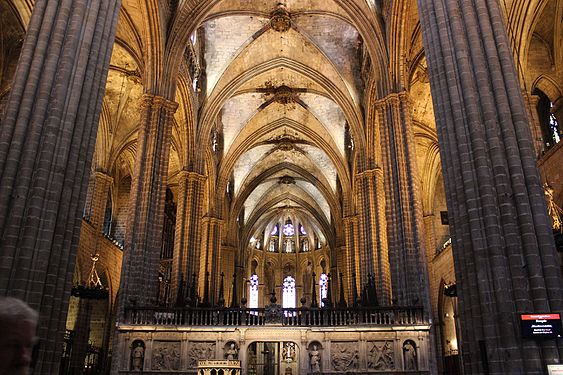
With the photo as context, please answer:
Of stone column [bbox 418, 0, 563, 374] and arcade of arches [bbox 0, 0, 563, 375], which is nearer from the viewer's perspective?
stone column [bbox 418, 0, 563, 374]

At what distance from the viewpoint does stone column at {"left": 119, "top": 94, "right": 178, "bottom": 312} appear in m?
16.0

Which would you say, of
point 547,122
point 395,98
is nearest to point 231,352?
point 395,98

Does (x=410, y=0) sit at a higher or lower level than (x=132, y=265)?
higher

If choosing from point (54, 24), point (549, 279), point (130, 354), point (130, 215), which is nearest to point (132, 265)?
point (130, 215)

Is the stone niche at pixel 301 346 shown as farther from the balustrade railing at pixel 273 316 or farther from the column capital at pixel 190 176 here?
the column capital at pixel 190 176

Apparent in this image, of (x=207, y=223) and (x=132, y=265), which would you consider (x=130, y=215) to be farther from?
(x=207, y=223)

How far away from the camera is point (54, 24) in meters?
10.3

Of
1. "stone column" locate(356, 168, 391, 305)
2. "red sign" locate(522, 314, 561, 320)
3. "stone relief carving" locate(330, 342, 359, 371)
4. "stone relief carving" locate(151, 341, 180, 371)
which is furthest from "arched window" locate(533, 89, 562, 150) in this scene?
"stone relief carving" locate(151, 341, 180, 371)

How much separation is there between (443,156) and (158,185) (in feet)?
35.1

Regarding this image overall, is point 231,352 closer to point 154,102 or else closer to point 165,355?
point 165,355

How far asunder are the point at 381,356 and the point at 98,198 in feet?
54.5

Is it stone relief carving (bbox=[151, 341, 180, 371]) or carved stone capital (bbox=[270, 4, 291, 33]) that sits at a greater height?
carved stone capital (bbox=[270, 4, 291, 33])

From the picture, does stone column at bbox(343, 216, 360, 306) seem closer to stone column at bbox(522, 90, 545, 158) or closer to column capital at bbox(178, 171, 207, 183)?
column capital at bbox(178, 171, 207, 183)

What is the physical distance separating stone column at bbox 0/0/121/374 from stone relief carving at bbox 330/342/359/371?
8.18 m
